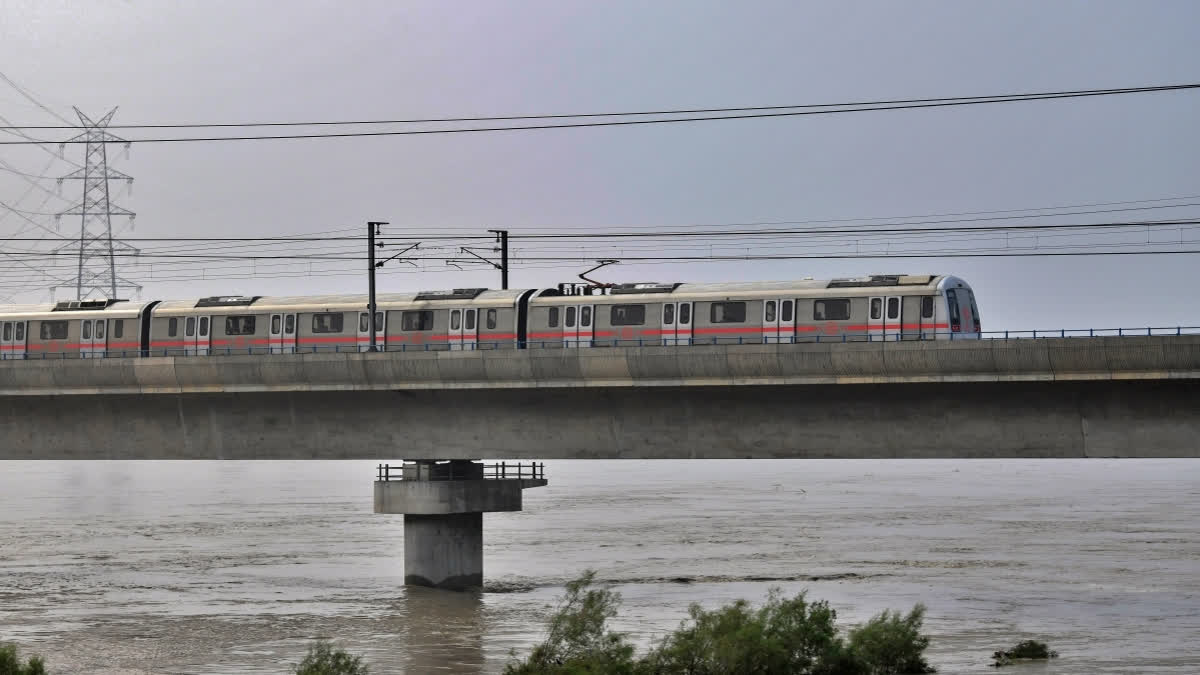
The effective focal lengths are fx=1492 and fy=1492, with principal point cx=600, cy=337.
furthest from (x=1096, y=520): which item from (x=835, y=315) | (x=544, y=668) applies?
(x=544, y=668)

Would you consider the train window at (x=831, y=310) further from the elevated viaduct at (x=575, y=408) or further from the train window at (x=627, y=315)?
the elevated viaduct at (x=575, y=408)

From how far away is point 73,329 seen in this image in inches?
2569

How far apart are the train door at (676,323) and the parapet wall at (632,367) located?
9.81 m

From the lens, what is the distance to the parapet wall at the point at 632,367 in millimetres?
39438

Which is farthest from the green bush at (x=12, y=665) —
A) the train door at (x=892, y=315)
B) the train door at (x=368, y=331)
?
the train door at (x=892, y=315)

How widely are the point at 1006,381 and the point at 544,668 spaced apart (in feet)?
50.6

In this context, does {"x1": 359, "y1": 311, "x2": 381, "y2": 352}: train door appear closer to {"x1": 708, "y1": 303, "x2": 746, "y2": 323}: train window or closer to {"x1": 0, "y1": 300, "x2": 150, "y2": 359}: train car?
{"x1": 0, "y1": 300, "x2": 150, "y2": 359}: train car

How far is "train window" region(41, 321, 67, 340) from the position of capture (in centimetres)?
6525

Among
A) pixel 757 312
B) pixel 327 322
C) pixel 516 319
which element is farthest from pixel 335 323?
pixel 757 312

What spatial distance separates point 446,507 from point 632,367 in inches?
501

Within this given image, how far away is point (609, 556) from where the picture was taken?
85250mm

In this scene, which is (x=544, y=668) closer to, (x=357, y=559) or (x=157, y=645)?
(x=157, y=645)

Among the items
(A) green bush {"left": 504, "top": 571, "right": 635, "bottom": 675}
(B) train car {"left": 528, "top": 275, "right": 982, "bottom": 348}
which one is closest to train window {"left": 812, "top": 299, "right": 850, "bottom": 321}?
(B) train car {"left": 528, "top": 275, "right": 982, "bottom": 348}

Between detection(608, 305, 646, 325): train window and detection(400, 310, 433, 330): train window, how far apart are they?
7.57 m
